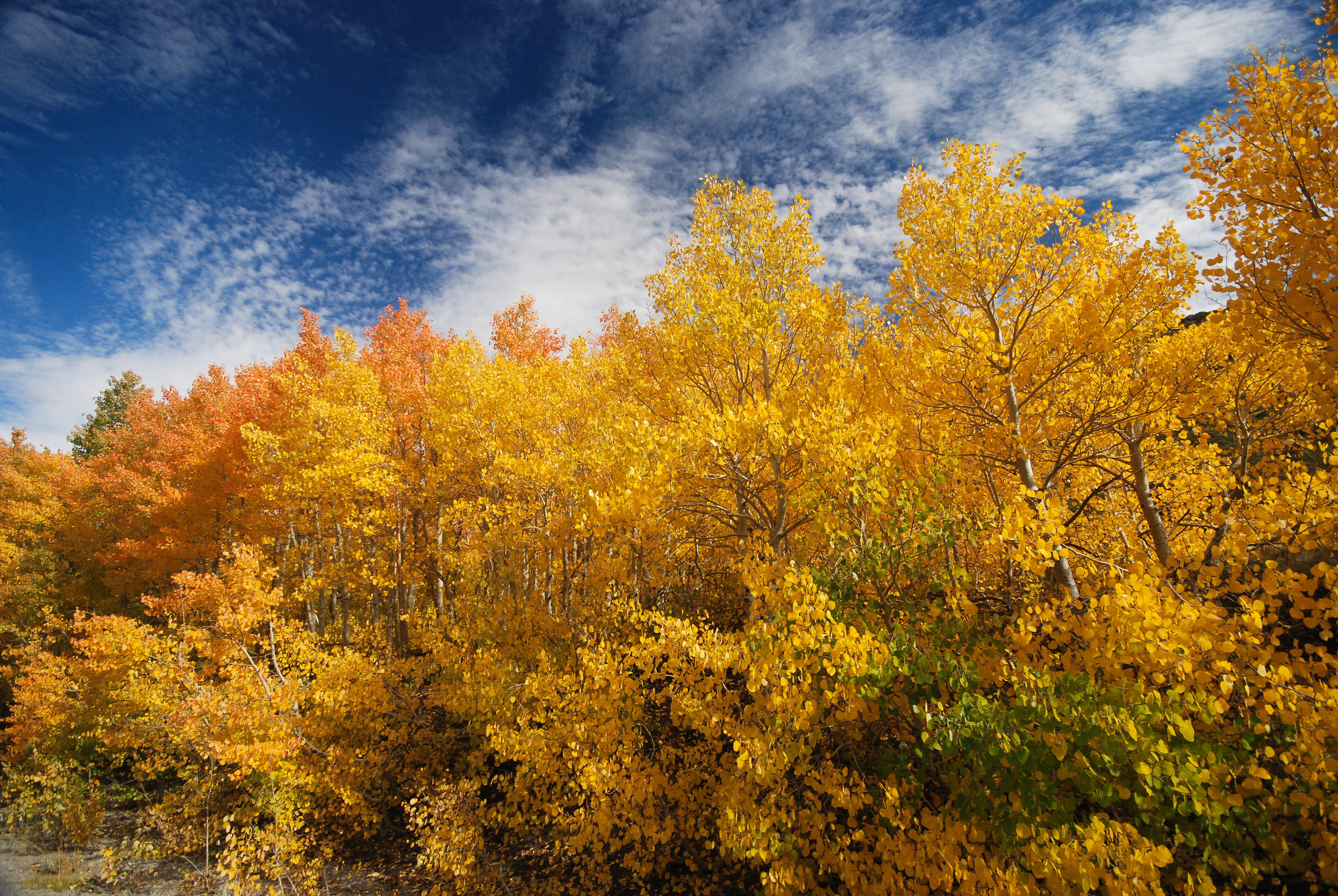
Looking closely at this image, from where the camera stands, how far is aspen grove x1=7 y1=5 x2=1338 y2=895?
9.87 ft

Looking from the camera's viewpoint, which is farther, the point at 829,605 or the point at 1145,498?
the point at 1145,498

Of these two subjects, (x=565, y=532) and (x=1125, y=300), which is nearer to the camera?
(x=1125, y=300)

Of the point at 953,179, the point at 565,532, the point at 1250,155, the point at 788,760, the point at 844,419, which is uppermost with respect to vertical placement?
the point at 953,179

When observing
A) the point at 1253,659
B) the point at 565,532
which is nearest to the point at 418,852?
the point at 565,532

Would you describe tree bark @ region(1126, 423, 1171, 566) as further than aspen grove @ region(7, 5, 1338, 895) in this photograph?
Yes

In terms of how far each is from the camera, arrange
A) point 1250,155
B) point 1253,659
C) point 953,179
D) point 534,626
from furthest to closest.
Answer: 1. point 534,626
2. point 953,179
3. point 1250,155
4. point 1253,659

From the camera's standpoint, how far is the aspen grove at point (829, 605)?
3.01m

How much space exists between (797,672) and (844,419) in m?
2.75

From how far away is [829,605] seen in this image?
386 cm

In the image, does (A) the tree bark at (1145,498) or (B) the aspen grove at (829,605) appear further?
(A) the tree bark at (1145,498)

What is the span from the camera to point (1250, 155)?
12.9 ft

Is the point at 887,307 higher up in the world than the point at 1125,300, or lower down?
higher up

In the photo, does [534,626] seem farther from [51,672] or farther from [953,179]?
[51,672]

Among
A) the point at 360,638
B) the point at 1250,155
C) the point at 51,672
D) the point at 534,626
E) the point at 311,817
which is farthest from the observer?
the point at 51,672
